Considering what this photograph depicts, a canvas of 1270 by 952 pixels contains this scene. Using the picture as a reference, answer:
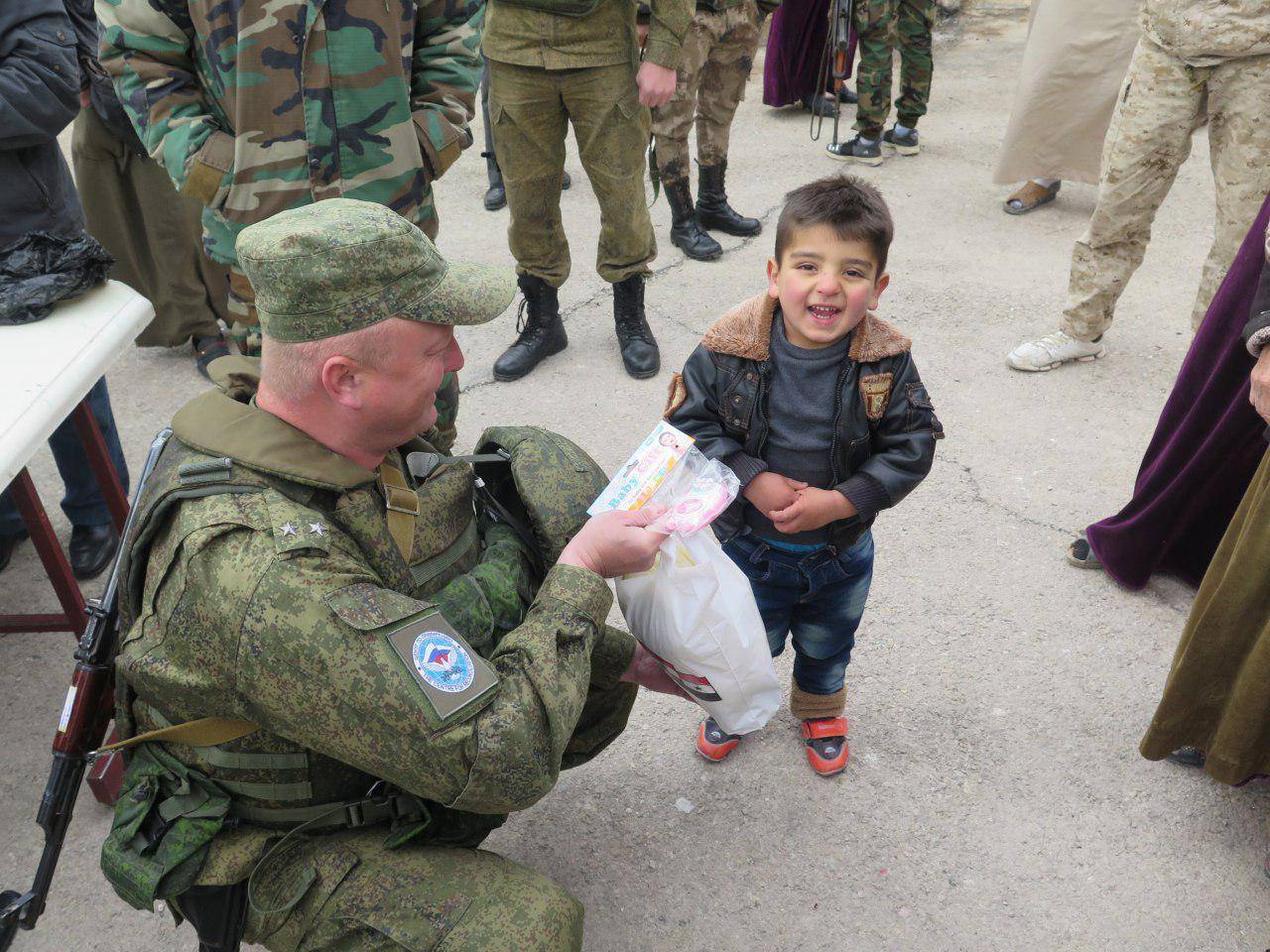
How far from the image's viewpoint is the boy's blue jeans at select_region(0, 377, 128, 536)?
3236mm

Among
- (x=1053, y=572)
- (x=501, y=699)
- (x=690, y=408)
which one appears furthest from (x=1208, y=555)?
(x=501, y=699)

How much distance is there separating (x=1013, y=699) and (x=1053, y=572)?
579mm

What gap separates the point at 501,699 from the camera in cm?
158

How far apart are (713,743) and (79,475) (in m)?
2.16

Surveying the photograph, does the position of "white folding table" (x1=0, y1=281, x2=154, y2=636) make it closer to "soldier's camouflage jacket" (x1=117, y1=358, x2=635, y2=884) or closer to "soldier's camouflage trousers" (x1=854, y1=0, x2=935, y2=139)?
"soldier's camouflage jacket" (x1=117, y1=358, x2=635, y2=884)

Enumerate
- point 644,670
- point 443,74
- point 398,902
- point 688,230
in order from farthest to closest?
point 688,230
point 443,74
point 644,670
point 398,902

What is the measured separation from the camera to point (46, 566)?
2760 millimetres

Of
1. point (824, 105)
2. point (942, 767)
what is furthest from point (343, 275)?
point (824, 105)

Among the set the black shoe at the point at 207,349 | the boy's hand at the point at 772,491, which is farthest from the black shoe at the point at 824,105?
the boy's hand at the point at 772,491

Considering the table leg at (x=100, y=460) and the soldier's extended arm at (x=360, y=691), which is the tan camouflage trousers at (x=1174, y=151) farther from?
the table leg at (x=100, y=460)

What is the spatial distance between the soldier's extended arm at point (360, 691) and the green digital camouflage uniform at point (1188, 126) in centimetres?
308

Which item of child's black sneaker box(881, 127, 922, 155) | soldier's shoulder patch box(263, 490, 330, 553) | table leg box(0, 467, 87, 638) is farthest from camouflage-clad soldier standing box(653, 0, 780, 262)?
soldier's shoulder patch box(263, 490, 330, 553)

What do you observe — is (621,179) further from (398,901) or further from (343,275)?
(398,901)

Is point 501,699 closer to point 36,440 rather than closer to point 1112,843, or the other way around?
point 36,440
